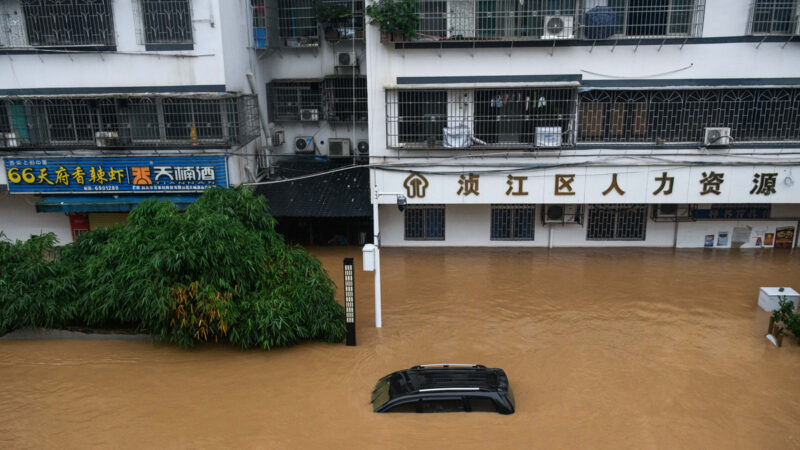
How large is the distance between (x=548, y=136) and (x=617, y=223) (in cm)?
387

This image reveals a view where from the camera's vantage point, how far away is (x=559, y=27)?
13.4 meters

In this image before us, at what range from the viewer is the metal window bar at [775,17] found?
43.9 feet

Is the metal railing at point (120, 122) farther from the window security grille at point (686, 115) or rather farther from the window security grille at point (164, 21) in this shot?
the window security grille at point (686, 115)

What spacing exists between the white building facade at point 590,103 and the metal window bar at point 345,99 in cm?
252

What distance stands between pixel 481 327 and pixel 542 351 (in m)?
1.47

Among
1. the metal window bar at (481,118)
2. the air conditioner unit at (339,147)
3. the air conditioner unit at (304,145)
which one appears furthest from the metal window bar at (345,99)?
the metal window bar at (481,118)

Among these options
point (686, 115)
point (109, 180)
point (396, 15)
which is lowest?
point (109, 180)

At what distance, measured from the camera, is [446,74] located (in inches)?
552

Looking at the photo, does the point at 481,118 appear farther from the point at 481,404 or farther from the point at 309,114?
the point at 481,404

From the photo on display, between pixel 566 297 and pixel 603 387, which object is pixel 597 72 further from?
pixel 603 387

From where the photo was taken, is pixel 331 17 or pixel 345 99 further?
pixel 345 99

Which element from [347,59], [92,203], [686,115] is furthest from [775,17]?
[92,203]

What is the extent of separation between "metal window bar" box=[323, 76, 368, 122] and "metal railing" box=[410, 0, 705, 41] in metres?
3.36

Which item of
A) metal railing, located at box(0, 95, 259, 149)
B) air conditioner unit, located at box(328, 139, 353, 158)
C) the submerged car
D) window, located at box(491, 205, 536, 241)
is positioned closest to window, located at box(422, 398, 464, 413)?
the submerged car
